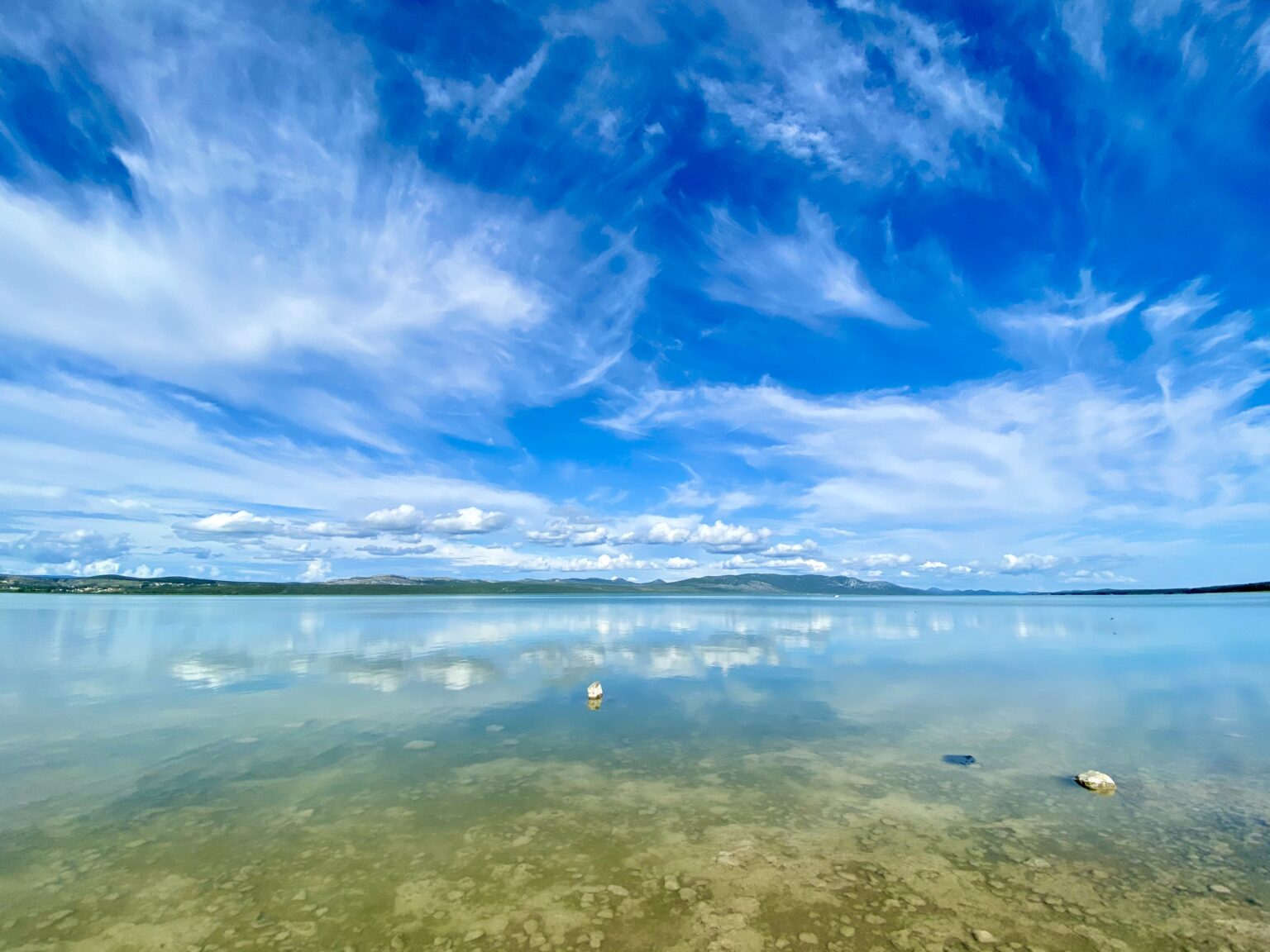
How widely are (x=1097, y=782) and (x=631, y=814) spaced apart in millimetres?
11962

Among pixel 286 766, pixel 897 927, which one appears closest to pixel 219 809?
pixel 286 766

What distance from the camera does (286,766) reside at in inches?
704

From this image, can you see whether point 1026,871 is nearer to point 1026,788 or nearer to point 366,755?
point 1026,788

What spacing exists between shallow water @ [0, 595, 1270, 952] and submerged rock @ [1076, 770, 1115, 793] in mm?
452

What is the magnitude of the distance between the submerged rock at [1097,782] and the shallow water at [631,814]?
0.45 metres

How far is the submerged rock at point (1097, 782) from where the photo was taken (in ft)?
51.7

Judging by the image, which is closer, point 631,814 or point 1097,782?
point 631,814

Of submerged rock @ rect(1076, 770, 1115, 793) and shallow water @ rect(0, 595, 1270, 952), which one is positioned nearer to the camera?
shallow water @ rect(0, 595, 1270, 952)

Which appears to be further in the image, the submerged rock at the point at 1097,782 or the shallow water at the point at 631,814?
the submerged rock at the point at 1097,782

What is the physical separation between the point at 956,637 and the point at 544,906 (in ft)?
207

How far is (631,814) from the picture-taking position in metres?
14.1

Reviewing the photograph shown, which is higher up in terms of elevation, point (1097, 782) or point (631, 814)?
point (1097, 782)

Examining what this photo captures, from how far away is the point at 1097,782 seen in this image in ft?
52.1

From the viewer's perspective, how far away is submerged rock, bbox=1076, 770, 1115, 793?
15.8 meters
